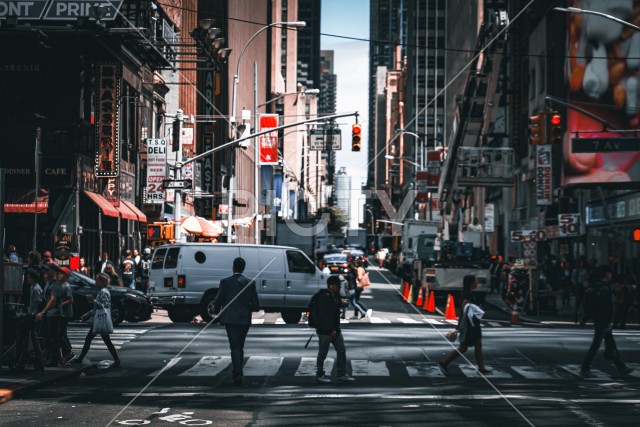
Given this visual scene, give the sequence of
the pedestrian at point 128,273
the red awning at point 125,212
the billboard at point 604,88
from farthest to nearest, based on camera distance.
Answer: the red awning at point 125,212
the billboard at point 604,88
the pedestrian at point 128,273

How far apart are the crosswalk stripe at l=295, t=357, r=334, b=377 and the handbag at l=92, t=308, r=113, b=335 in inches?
137

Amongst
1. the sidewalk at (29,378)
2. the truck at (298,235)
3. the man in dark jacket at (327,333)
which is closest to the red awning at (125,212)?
the sidewalk at (29,378)

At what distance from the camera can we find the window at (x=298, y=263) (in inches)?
1244

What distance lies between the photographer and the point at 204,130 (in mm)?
68500

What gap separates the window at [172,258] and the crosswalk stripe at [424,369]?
11971 millimetres

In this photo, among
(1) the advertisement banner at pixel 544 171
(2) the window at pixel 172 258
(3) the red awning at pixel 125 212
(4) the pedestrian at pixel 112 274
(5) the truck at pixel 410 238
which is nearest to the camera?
(2) the window at pixel 172 258

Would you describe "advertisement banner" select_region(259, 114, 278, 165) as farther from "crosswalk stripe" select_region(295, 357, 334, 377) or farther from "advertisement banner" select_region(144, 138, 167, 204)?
"crosswalk stripe" select_region(295, 357, 334, 377)

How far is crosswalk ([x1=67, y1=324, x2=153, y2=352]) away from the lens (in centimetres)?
2348

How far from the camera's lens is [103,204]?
4203 cm

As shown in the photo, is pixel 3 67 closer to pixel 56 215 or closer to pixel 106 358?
pixel 56 215

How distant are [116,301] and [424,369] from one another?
12.7m

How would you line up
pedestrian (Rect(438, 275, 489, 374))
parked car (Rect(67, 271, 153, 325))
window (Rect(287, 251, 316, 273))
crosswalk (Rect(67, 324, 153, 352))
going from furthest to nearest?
window (Rect(287, 251, 316, 273)) → parked car (Rect(67, 271, 153, 325)) → crosswalk (Rect(67, 324, 153, 352)) → pedestrian (Rect(438, 275, 489, 374))

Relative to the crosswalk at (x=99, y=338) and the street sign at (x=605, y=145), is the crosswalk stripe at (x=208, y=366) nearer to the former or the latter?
the crosswalk at (x=99, y=338)

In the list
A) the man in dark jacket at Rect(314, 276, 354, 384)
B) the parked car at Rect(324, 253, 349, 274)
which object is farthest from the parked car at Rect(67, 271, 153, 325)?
the parked car at Rect(324, 253, 349, 274)
